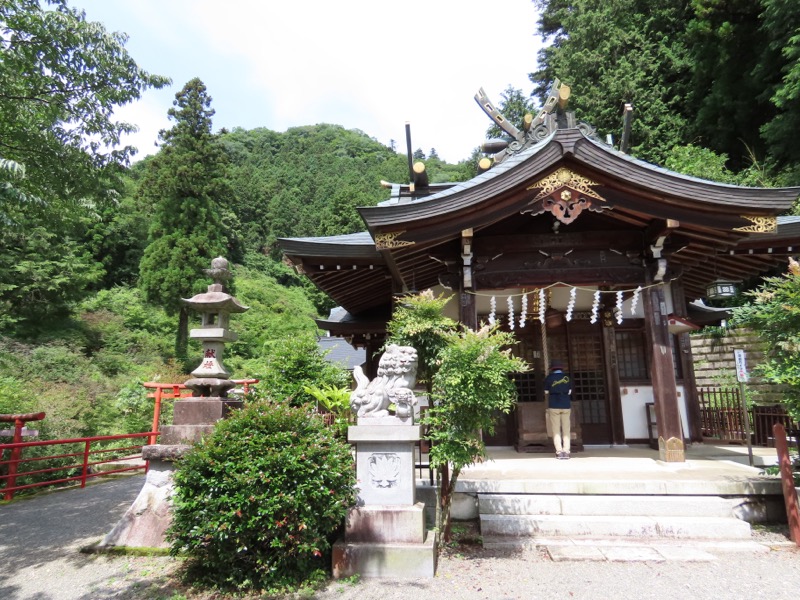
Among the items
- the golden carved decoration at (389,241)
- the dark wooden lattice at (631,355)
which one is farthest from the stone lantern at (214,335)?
the dark wooden lattice at (631,355)

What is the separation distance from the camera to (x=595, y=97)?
20547 mm

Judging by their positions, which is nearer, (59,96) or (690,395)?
(59,96)

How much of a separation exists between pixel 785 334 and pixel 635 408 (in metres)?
4.18

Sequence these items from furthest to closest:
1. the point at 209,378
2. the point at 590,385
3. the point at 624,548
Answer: the point at 590,385 → the point at 209,378 → the point at 624,548

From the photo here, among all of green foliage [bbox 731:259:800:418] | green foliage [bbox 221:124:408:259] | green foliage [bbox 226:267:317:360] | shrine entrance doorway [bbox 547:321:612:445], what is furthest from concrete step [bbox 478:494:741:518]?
green foliage [bbox 221:124:408:259]

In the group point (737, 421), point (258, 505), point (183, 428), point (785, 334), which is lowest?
point (258, 505)

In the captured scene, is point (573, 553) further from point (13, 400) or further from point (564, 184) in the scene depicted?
point (13, 400)

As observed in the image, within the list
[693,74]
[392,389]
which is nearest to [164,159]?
[392,389]

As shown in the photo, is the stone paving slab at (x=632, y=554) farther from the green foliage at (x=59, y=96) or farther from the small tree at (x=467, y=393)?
the green foliage at (x=59, y=96)

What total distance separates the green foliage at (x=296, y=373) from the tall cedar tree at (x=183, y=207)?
15.6 metres

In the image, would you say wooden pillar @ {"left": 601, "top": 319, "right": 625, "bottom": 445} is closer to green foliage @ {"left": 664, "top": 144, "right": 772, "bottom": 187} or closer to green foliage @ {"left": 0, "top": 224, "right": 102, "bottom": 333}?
green foliage @ {"left": 664, "top": 144, "right": 772, "bottom": 187}

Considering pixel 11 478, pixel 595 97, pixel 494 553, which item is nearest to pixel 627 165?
pixel 494 553

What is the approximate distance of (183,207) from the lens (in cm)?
2297

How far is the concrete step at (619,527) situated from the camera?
4988mm
